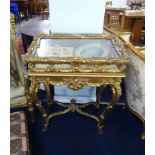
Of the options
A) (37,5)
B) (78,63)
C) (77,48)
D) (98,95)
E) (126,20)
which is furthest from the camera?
(37,5)

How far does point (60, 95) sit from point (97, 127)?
0.50m

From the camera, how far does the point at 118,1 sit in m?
4.05

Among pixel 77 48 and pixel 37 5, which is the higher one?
pixel 37 5

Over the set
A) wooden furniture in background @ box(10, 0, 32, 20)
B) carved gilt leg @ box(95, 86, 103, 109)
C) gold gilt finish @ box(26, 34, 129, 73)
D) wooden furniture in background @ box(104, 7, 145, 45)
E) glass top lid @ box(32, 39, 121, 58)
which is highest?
wooden furniture in background @ box(10, 0, 32, 20)

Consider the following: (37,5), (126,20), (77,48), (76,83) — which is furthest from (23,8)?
(76,83)

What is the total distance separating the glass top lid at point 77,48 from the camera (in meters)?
1.32

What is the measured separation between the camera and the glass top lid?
1315 mm

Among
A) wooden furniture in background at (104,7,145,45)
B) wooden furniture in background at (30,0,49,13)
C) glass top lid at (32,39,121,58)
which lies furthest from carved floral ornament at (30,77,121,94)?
wooden furniture in background at (30,0,49,13)

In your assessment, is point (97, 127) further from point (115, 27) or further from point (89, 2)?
point (115, 27)

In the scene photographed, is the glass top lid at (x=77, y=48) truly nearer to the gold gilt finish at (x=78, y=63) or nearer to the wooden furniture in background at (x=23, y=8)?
the gold gilt finish at (x=78, y=63)

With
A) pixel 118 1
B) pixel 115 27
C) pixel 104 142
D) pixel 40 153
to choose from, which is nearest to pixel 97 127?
pixel 104 142

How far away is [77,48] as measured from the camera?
1.40 meters

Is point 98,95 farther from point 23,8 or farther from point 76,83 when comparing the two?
point 23,8

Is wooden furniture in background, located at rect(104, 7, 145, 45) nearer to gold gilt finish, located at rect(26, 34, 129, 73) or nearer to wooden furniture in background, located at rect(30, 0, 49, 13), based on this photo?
gold gilt finish, located at rect(26, 34, 129, 73)
